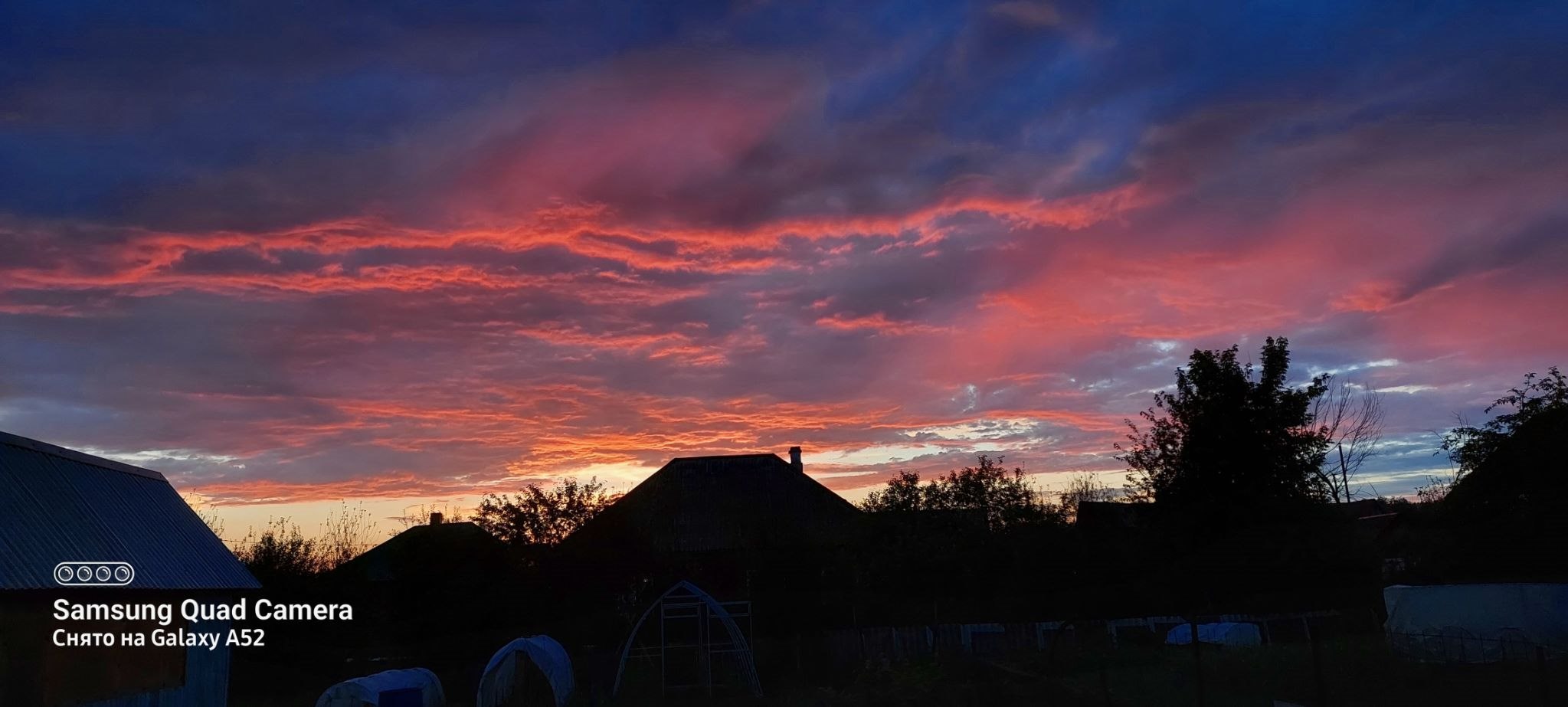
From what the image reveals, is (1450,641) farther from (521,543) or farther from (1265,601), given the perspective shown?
(521,543)

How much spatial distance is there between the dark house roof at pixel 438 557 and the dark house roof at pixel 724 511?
2358 millimetres

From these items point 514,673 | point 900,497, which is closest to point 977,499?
point 900,497

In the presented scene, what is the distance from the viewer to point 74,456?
20062 millimetres

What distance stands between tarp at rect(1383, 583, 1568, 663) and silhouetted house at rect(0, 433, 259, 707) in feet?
80.5

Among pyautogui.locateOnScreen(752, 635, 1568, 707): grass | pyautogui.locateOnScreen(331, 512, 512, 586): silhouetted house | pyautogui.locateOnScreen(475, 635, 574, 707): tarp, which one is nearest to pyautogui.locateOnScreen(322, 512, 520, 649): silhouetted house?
pyautogui.locateOnScreen(331, 512, 512, 586): silhouetted house

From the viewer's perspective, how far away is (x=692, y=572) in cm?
3197

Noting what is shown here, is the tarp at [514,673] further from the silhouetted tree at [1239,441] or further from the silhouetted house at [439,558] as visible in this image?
the silhouetted tree at [1239,441]

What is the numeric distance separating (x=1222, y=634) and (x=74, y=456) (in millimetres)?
29065

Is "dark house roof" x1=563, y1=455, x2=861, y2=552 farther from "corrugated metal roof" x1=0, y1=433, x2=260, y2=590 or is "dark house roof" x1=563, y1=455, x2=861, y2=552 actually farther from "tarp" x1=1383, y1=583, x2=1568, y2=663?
"tarp" x1=1383, y1=583, x2=1568, y2=663

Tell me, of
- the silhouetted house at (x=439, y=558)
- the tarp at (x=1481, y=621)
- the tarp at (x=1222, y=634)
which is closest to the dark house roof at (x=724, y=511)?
the silhouetted house at (x=439, y=558)

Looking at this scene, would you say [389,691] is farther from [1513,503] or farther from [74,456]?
[1513,503]

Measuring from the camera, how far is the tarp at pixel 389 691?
776 inches

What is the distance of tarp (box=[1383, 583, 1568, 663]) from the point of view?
21203mm

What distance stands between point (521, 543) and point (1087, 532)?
1768 centimetres
